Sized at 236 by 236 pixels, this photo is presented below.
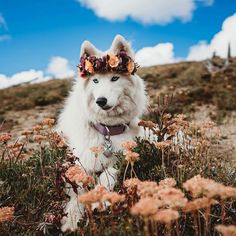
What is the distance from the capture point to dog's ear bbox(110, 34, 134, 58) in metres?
6.04

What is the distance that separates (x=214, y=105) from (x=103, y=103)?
13.9 metres

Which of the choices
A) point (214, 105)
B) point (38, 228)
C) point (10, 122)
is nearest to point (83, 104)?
point (38, 228)

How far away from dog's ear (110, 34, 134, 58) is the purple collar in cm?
121

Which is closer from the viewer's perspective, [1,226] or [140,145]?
[1,226]

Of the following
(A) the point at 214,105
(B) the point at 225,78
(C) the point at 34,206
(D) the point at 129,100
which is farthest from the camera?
(B) the point at 225,78

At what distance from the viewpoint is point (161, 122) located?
16.6ft

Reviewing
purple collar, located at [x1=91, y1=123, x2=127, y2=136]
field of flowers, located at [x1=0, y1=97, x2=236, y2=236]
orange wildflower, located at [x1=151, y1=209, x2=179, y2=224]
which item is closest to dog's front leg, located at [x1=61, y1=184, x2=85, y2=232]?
field of flowers, located at [x1=0, y1=97, x2=236, y2=236]

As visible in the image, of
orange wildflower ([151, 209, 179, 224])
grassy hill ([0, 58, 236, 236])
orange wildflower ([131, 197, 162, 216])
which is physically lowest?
grassy hill ([0, 58, 236, 236])

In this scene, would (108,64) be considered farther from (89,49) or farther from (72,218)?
(72,218)

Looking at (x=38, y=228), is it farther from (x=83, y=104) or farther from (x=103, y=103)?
(x=83, y=104)

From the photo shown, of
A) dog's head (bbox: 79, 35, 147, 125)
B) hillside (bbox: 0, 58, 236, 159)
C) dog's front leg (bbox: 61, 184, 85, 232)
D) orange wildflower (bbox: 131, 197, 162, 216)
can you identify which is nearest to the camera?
orange wildflower (bbox: 131, 197, 162, 216)

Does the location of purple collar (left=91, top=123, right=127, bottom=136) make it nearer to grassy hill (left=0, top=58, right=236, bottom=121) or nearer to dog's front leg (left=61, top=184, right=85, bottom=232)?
dog's front leg (left=61, top=184, right=85, bottom=232)

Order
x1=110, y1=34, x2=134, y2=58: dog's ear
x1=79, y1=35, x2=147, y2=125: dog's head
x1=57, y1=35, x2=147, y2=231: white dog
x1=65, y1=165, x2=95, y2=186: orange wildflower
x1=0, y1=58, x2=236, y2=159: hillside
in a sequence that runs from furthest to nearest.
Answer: x1=0, y1=58, x2=236, y2=159: hillside < x1=110, y1=34, x2=134, y2=58: dog's ear < x1=79, y1=35, x2=147, y2=125: dog's head < x1=57, y1=35, x2=147, y2=231: white dog < x1=65, y1=165, x2=95, y2=186: orange wildflower

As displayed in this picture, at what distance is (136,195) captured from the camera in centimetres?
293
